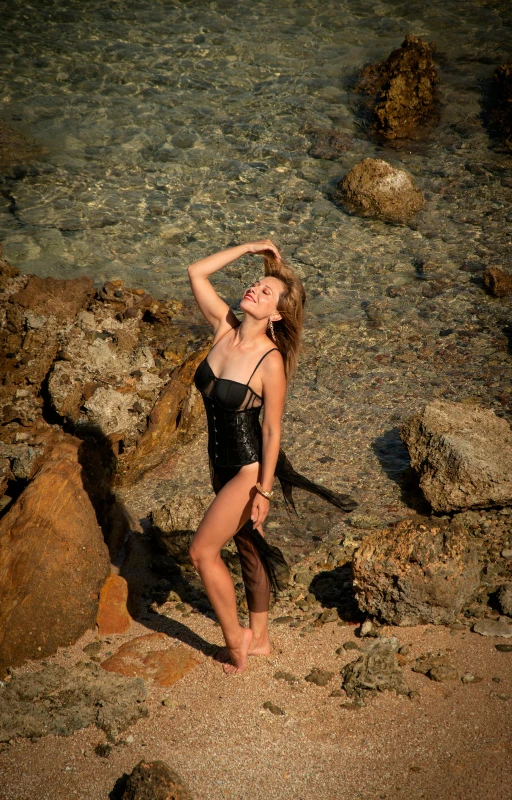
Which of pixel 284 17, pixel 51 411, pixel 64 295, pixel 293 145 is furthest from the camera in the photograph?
pixel 284 17

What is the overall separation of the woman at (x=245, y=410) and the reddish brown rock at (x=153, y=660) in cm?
40

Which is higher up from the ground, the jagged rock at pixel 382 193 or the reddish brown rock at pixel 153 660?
the jagged rock at pixel 382 193

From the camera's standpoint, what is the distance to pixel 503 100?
12.3m

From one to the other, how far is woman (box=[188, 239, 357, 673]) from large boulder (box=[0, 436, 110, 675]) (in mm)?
1073

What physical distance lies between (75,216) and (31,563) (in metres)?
7.10

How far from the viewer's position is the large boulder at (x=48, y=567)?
14.4ft

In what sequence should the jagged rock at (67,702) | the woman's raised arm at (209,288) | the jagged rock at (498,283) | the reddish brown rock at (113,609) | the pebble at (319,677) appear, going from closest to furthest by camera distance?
the jagged rock at (67,702) → the pebble at (319,677) → the woman's raised arm at (209,288) → the reddish brown rock at (113,609) → the jagged rock at (498,283)

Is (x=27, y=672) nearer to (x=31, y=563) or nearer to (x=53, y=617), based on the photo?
(x=53, y=617)

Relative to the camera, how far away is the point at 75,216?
34.3 feet

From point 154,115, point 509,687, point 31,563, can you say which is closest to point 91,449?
point 31,563

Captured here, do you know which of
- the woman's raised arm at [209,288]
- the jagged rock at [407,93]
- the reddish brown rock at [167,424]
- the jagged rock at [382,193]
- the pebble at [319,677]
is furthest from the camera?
the jagged rock at [407,93]

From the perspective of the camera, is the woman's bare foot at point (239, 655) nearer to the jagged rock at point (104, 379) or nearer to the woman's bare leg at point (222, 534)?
the woman's bare leg at point (222, 534)

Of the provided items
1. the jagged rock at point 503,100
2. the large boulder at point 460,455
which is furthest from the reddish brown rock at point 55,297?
the jagged rock at point 503,100

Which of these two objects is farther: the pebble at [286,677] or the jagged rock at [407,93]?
the jagged rock at [407,93]
